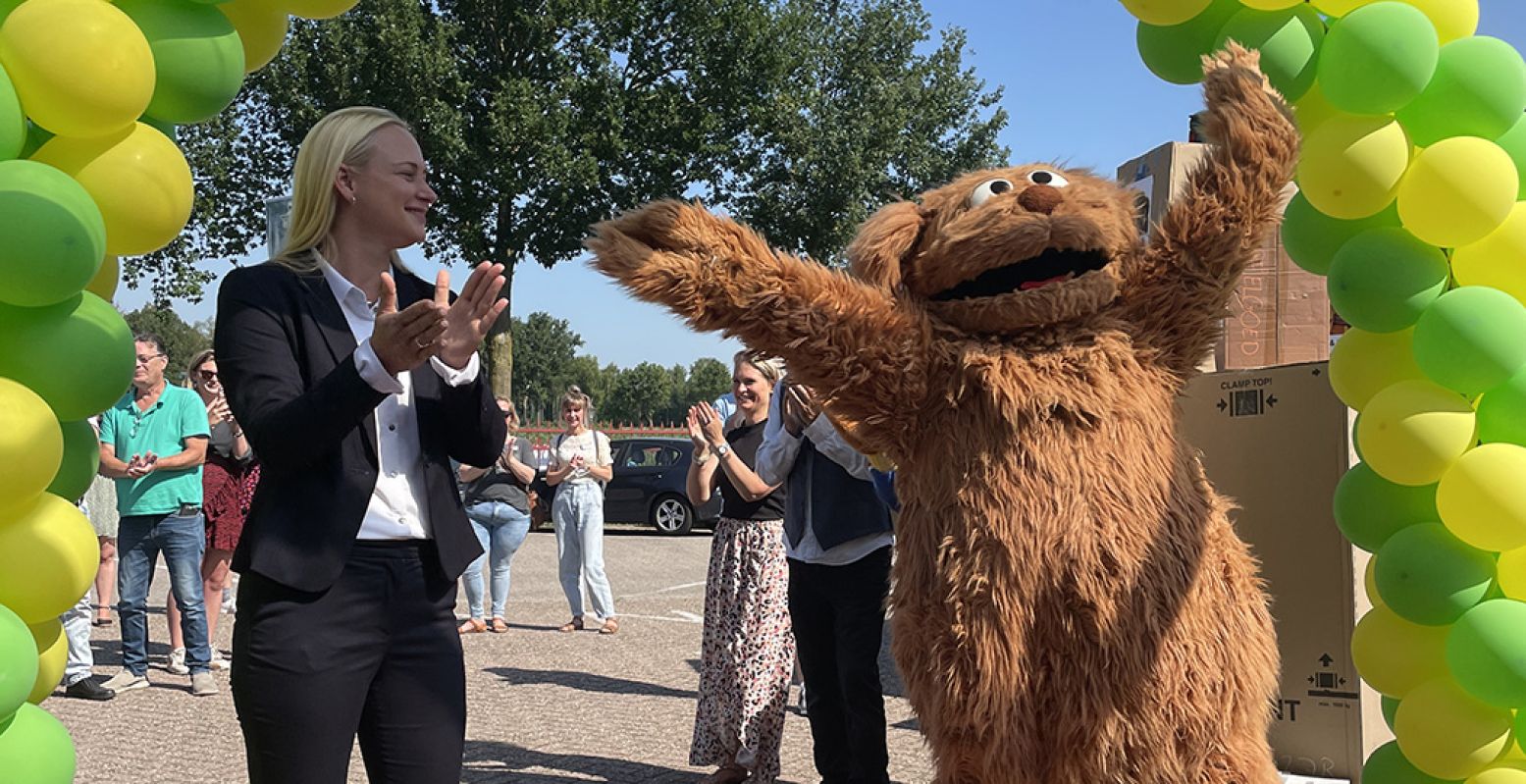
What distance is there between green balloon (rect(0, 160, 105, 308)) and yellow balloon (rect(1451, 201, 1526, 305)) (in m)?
2.88

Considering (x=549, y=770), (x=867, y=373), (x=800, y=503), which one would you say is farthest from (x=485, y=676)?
(x=867, y=373)

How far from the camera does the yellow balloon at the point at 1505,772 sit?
2.73 meters

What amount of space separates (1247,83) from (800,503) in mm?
2726

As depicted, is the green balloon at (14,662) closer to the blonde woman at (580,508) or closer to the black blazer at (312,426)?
the black blazer at (312,426)

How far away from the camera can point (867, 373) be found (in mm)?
2814

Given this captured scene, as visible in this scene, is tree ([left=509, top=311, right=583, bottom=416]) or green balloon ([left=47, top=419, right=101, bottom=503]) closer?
green balloon ([left=47, top=419, right=101, bottom=503])

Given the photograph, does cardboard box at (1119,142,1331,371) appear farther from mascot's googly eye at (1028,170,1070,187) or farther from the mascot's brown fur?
the mascot's brown fur

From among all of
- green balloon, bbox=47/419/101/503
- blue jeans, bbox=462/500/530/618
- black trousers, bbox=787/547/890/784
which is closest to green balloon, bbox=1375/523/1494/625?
black trousers, bbox=787/547/890/784

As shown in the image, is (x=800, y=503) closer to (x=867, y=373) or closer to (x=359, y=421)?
(x=867, y=373)

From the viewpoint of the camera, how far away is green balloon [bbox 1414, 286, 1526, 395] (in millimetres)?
2754

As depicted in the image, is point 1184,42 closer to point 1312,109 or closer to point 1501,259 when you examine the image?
point 1312,109

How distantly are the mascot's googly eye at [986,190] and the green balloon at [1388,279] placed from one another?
0.80 metres

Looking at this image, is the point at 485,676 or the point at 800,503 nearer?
the point at 800,503

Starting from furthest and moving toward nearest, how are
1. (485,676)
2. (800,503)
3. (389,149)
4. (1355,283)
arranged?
(485,676) → (800,503) → (1355,283) → (389,149)
